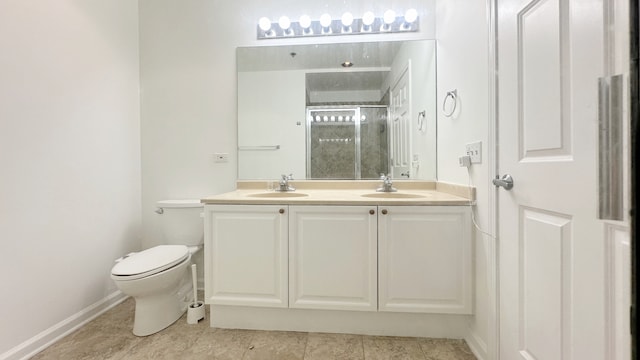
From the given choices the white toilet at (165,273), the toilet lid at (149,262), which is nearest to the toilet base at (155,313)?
the white toilet at (165,273)

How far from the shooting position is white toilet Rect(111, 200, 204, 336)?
1.40 metres

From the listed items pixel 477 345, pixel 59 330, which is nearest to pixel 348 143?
pixel 477 345

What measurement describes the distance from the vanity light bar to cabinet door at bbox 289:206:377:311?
1390mm

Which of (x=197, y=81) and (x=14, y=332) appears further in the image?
(x=197, y=81)

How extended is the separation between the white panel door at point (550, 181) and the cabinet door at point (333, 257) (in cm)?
61

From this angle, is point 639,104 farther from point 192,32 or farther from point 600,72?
point 192,32

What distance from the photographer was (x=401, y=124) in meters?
1.95

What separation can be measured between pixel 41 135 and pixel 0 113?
0.61 ft

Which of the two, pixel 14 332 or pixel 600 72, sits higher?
pixel 600 72

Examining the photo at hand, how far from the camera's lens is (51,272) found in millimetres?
1458

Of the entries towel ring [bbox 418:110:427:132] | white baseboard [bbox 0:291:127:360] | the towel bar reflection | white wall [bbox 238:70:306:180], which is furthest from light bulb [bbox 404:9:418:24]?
white baseboard [bbox 0:291:127:360]

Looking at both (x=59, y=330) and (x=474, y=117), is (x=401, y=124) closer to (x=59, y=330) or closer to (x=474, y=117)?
(x=474, y=117)

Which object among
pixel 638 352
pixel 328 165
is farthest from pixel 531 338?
pixel 328 165

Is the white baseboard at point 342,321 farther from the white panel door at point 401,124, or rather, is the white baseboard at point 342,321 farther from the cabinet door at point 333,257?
the white panel door at point 401,124
